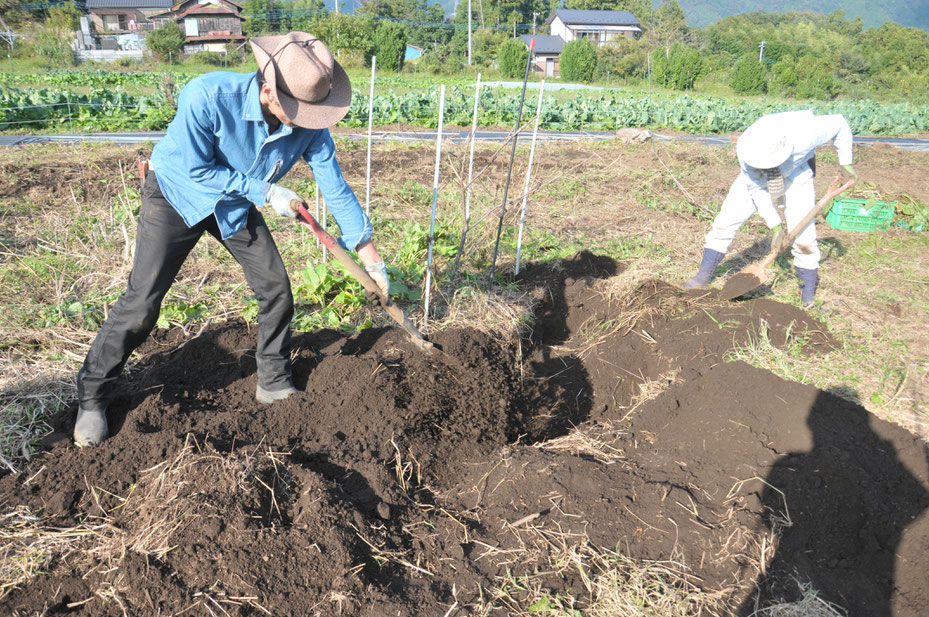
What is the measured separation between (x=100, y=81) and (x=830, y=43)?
50.3 metres

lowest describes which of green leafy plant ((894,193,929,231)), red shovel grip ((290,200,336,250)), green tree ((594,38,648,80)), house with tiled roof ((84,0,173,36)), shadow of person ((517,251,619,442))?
house with tiled roof ((84,0,173,36))

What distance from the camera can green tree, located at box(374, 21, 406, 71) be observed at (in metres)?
35.7

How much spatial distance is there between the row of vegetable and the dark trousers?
35.8ft

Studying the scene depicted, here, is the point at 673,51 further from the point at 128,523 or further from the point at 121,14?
the point at 121,14

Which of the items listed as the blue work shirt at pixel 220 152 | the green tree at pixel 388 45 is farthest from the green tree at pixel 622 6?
the blue work shirt at pixel 220 152

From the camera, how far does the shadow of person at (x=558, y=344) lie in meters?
3.63

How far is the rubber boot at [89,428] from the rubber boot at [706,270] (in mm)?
4110

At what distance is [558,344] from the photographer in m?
4.61

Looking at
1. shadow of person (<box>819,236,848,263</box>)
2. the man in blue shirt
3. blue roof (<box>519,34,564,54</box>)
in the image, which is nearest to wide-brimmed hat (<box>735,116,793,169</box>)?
shadow of person (<box>819,236,848,263</box>)

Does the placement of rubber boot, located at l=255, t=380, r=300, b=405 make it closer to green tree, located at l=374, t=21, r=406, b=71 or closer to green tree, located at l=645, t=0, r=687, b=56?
green tree, located at l=374, t=21, r=406, b=71

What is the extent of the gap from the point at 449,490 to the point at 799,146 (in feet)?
11.6

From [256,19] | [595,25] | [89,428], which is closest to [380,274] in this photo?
[89,428]

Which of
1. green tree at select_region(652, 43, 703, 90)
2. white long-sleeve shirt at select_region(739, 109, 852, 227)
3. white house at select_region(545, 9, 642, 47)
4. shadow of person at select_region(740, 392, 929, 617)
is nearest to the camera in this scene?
shadow of person at select_region(740, 392, 929, 617)

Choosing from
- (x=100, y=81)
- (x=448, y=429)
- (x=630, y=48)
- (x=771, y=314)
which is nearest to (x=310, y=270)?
(x=448, y=429)
